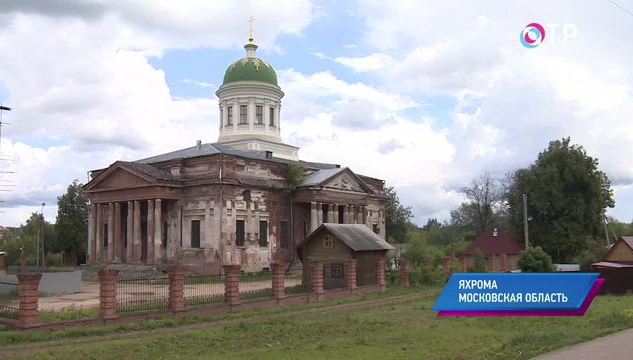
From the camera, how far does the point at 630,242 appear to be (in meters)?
32.5

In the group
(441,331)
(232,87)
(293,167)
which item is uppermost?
(232,87)

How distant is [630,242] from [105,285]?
1071 inches

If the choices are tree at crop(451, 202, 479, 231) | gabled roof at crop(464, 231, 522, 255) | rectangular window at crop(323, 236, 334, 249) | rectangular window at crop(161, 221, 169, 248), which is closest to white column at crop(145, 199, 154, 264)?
rectangular window at crop(161, 221, 169, 248)

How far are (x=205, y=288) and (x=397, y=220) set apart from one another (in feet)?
159

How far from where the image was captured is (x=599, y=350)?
12.0m

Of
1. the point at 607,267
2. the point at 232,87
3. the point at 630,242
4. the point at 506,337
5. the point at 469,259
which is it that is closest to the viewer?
the point at 506,337

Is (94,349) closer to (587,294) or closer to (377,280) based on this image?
(587,294)

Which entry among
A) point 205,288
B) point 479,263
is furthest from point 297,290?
point 479,263

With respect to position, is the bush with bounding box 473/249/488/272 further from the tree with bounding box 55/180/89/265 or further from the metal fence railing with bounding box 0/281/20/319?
the tree with bounding box 55/180/89/265

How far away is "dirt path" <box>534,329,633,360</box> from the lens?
36.9 ft

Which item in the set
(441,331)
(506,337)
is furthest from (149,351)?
(506,337)

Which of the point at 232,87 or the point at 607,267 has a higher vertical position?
the point at 232,87

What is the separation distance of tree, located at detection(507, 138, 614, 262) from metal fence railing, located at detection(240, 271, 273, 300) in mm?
24454

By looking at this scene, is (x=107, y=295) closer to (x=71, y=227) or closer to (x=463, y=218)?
(x=71, y=227)
